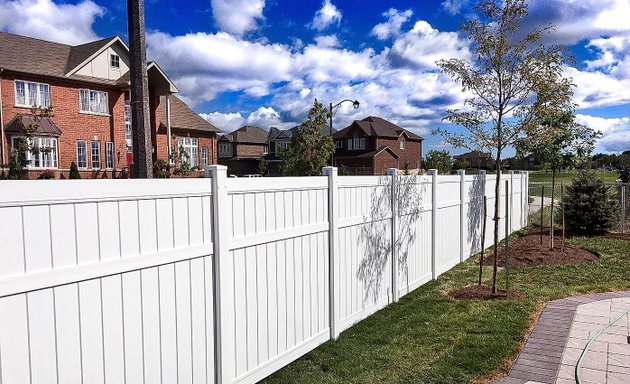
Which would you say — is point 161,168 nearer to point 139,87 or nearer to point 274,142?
point 139,87

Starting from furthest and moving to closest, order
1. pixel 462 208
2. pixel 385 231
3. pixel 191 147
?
1. pixel 191 147
2. pixel 462 208
3. pixel 385 231

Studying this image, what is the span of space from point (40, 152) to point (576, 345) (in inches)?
908

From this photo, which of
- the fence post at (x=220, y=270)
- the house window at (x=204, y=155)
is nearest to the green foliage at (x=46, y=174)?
the house window at (x=204, y=155)

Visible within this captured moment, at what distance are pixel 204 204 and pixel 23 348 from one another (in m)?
1.46

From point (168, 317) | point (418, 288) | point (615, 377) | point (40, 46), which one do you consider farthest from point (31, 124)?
point (615, 377)

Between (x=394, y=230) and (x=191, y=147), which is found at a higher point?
(x=191, y=147)

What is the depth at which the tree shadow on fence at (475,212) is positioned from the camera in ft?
32.4

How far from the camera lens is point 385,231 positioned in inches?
247

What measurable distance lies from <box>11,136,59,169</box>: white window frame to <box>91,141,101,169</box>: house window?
185 centimetres

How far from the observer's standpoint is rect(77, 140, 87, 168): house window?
2411 cm

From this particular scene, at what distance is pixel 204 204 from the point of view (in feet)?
11.3

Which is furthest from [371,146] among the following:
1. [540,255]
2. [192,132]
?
[540,255]

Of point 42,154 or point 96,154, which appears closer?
point 42,154

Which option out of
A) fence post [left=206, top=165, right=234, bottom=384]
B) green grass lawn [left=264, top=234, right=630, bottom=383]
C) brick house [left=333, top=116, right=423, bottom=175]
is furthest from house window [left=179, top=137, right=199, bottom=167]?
fence post [left=206, top=165, right=234, bottom=384]
